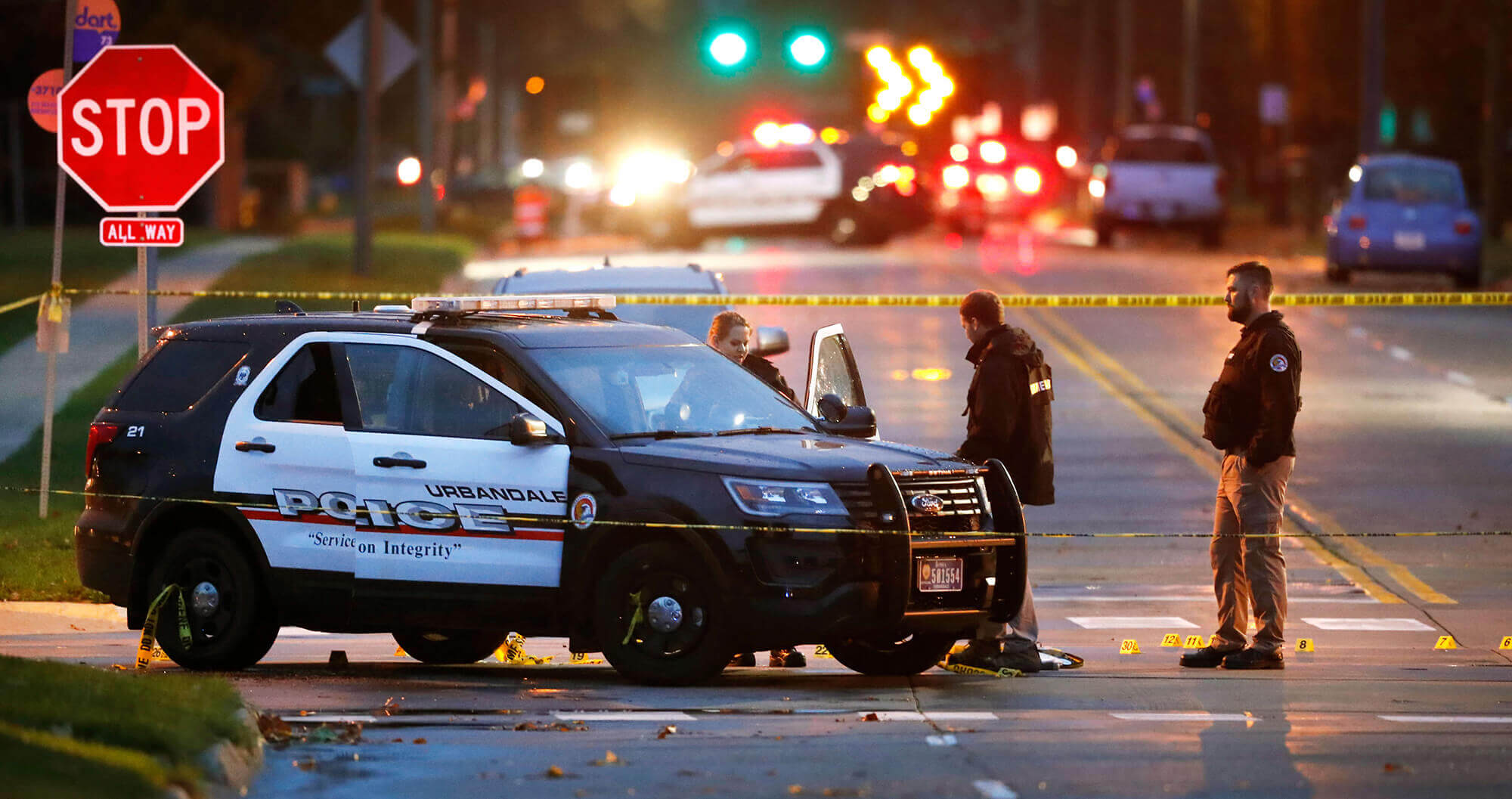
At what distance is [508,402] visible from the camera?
413 inches

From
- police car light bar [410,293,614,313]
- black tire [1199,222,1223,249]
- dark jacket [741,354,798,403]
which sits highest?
black tire [1199,222,1223,249]

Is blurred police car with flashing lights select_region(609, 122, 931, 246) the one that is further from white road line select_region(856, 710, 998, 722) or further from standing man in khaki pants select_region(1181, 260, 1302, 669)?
white road line select_region(856, 710, 998, 722)

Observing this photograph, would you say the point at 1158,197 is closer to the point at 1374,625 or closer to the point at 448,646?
the point at 1374,625

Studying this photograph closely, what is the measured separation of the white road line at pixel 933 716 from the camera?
372 inches

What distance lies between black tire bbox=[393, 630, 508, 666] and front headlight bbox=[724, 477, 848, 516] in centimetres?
227

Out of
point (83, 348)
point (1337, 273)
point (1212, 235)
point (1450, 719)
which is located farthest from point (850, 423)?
point (1212, 235)

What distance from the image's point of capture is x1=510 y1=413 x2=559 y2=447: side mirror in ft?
33.3

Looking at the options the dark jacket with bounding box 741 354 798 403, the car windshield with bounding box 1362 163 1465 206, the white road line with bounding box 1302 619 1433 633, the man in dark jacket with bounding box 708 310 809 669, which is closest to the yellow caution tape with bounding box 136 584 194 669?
the man in dark jacket with bounding box 708 310 809 669

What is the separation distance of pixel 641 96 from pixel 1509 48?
38528 millimetres

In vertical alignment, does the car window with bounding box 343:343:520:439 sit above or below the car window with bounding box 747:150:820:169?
below

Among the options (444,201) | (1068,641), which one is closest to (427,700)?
(1068,641)

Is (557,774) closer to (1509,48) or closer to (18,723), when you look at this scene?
(18,723)

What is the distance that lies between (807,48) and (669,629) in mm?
27936

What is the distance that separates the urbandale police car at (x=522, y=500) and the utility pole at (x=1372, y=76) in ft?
98.2
